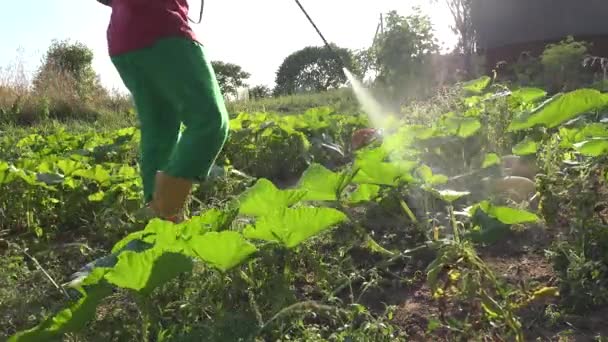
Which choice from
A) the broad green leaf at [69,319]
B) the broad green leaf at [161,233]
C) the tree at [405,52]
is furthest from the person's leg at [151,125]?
the tree at [405,52]

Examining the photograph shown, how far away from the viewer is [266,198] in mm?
1518

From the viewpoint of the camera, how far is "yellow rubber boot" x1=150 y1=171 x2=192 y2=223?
1827mm

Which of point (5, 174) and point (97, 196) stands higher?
point (5, 174)

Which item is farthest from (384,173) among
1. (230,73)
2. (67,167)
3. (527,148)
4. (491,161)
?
(230,73)

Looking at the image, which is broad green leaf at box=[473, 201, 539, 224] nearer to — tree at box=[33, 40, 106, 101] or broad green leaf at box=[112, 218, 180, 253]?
broad green leaf at box=[112, 218, 180, 253]

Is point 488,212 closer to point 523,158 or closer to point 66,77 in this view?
point 523,158

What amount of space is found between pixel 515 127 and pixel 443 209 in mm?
323

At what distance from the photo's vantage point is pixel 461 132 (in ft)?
7.56

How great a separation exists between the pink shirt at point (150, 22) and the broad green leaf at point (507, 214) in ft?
2.94

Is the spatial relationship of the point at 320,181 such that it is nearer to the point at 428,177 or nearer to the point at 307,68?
the point at 428,177

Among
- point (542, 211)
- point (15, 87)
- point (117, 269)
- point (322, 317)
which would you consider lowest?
point (322, 317)

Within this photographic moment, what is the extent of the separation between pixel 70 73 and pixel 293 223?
11202mm

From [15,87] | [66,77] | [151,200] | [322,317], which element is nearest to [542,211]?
[322,317]

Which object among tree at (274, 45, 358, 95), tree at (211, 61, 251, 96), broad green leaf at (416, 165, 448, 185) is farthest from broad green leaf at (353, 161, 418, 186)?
tree at (211, 61, 251, 96)
